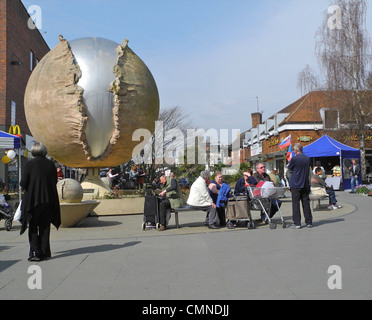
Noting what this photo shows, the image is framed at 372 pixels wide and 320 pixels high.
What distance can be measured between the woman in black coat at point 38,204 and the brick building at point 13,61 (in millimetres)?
16940

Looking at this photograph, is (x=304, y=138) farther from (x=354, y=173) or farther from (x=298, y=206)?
(x=298, y=206)

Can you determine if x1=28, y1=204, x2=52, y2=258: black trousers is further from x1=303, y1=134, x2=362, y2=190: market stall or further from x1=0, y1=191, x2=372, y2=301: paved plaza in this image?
x1=303, y1=134, x2=362, y2=190: market stall

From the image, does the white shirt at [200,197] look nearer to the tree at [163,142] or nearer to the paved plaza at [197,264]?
the paved plaza at [197,264]

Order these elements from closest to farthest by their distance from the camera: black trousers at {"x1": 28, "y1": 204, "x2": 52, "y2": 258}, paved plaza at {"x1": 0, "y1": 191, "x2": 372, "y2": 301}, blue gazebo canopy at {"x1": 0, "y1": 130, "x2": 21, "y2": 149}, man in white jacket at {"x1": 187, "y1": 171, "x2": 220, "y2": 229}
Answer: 1. paved plaza at {"x1": 0, "y1": 191, "x2": 372, "y2": 301}
2. black trousers at {"x1": 28, "y1": 204, "x2": 52, "y2": 258}
3. man in white jacket at {"x1": 187, "y1": 171, "x2": 220, "y2": 229}
4. blue gazebo canopy at {"x1": 0, "y1": 130, "x2": 21, "y2": 149}

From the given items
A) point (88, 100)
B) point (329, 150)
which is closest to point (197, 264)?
point (88, 100)

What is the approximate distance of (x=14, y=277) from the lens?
4.88 m

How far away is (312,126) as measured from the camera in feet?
114

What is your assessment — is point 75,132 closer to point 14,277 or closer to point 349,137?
point 14,277

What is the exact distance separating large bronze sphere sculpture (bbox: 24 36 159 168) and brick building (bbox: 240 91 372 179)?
66.0ft

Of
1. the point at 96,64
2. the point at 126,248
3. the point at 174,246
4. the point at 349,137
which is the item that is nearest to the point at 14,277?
the point at 126,248

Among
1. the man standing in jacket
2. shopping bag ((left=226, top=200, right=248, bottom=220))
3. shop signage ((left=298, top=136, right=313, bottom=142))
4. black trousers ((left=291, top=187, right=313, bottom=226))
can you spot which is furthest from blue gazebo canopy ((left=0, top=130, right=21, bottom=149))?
shop signage ((left=298, top=136, right=313, bottom=142))

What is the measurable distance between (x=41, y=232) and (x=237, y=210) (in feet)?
14.2

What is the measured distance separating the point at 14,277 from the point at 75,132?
677 centimetres

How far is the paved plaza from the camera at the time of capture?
4059 mm
